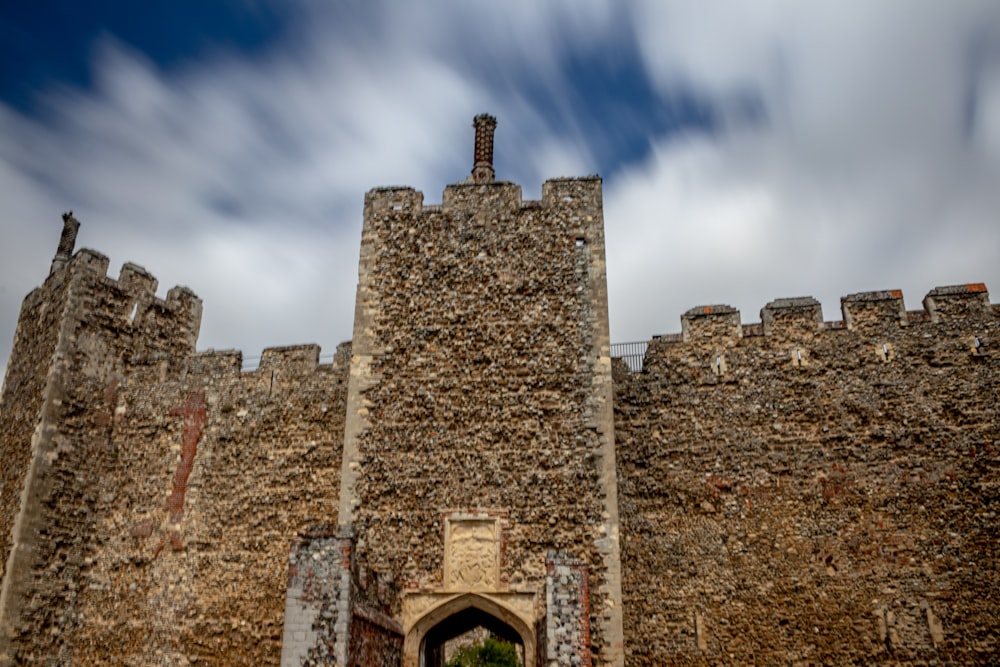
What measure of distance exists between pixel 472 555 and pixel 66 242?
37.6 ft

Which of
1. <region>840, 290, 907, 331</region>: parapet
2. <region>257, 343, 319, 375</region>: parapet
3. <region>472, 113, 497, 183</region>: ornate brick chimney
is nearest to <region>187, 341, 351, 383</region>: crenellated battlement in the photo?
<region>257, 343, 319, 375</region>: parapet

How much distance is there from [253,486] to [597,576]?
6844 millimetres

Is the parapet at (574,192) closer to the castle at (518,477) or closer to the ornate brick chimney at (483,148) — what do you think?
the castle at (518,477)

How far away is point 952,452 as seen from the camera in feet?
45.1

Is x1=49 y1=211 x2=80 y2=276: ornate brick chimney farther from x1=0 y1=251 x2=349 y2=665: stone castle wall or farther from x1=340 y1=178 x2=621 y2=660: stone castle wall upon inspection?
x1=340 y1=178 x2=621 y2=660: stone castle wall

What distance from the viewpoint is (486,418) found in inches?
522

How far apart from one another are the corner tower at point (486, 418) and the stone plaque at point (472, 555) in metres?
0.02

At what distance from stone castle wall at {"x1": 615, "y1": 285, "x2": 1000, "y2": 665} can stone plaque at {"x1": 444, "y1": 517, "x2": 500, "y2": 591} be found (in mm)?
2828

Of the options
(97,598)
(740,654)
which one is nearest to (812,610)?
(740,654)

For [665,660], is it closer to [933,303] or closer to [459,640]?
[933,303]

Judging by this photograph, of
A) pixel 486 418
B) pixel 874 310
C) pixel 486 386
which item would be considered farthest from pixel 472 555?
pixel 874 310

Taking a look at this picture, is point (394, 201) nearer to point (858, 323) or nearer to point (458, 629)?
point (458, 629)

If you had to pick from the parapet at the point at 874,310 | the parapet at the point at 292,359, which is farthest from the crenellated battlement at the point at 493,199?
the parapet at the point at 874,310

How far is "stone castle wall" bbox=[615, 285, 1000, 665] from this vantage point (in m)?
13.2
